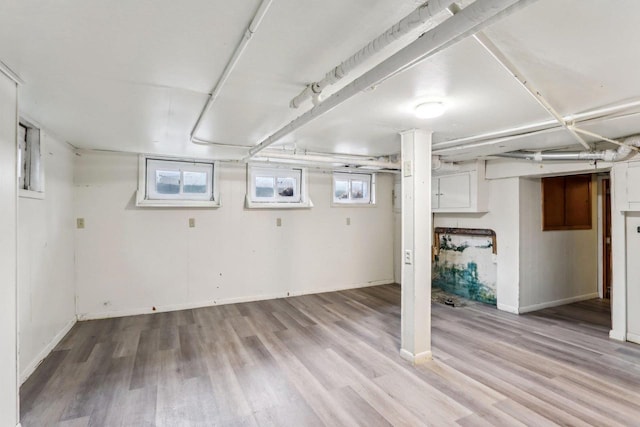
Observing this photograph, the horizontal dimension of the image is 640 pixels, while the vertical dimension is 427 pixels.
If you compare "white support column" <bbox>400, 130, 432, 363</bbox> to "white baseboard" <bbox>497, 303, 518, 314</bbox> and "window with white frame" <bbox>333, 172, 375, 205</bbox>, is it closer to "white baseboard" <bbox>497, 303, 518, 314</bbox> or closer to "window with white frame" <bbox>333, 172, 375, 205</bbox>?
"white baseboard" <bbox>497, 303, 518, 314</bbox>

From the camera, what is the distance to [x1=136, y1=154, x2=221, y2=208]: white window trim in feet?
13.7

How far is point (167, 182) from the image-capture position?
445 centimetres

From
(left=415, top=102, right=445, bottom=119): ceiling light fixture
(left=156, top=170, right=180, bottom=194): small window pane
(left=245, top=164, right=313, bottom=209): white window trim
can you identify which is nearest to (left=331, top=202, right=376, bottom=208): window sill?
(left=245, top=164, right=313, bottom=209): white window trim

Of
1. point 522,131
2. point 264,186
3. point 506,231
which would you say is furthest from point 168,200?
point 506,231

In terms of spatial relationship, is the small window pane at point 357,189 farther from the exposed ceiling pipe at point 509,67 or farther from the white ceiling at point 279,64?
the exposed ceiling pipe at point 509,67

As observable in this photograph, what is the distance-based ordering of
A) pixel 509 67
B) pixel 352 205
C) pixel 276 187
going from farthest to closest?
pixel 352 205
pixel 276 187
pixel 509 67

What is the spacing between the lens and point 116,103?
229 centimetres

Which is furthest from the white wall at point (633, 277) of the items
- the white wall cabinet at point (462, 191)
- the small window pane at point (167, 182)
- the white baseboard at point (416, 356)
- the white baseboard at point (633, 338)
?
the small window pane at point (167, 182)

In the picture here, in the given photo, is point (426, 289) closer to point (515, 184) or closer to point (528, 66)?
point (528, 66)

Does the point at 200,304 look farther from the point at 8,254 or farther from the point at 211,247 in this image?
the point at 8,254

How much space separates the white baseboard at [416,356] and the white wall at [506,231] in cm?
209

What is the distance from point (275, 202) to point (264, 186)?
0.30m

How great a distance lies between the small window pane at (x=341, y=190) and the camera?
18.4ft

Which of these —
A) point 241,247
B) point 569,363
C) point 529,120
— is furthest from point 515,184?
point 241,247
